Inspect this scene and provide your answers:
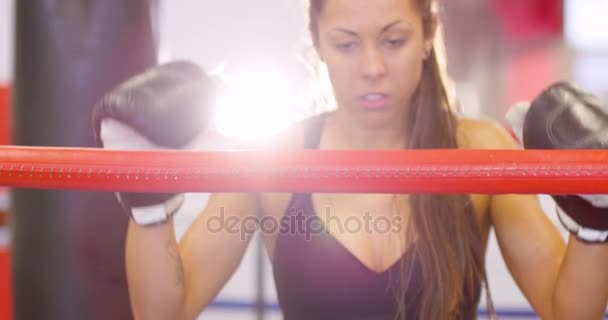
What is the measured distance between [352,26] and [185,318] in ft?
1.26

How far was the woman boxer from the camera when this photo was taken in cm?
72

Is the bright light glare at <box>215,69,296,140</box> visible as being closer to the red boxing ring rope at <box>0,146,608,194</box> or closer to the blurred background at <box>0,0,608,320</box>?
the blurred background at <box>0,0,608,320</box>

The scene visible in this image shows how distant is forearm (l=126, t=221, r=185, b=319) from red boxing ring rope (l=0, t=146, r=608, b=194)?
0.13 meters

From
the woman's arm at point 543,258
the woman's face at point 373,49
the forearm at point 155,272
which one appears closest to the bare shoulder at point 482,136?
the woman's arm at point 543,258

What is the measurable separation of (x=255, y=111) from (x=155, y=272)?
97cm

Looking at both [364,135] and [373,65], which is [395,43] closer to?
[373,65]

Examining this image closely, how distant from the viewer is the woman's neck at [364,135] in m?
0.87

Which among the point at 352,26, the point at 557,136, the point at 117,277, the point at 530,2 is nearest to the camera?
the point at 557,136

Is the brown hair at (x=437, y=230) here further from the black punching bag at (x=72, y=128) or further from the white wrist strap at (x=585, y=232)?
the black punching bag at (x=72, y=128)

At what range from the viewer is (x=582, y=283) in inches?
28.0

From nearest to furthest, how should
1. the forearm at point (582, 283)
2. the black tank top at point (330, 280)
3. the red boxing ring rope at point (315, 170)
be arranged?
the red boxing ring rope at point (315, 170), the forearm at point (582, 283), the black tank top at point (330, 280)

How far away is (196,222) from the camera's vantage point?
0.83 metres

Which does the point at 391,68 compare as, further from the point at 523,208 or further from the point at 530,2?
the point at 530,2

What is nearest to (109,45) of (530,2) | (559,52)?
(530,2)
